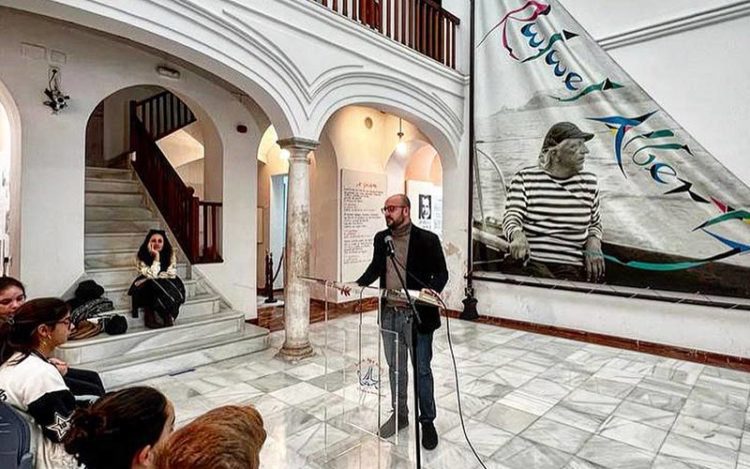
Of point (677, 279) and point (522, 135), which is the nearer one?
point (677, 279)

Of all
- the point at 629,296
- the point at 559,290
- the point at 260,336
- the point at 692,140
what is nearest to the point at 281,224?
the point at 260,336

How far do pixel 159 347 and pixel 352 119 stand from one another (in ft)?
15.5

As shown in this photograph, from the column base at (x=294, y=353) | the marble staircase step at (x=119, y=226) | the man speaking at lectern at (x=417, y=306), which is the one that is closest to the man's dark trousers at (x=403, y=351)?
the man speaking at lectern at (x=417, y=306)

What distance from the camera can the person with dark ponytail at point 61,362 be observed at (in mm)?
2242

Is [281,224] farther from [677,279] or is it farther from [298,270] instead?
[677,279]

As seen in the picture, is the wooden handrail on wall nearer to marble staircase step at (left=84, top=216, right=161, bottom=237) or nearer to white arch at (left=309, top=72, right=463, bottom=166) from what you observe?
white arch at (left=309, top=72, right=463, bottom=166)

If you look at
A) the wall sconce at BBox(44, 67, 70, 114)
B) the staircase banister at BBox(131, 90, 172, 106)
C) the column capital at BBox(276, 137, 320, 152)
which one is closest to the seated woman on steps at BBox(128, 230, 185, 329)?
the wall sconce at BBox(44, 67, 70, 114)

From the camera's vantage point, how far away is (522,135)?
18.4ft

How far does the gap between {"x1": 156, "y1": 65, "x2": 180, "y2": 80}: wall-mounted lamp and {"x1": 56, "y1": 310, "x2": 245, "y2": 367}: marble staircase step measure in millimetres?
2759

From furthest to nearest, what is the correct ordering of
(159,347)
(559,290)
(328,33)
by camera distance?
1. (559,290)
2. (328,33)
3. (159,347)

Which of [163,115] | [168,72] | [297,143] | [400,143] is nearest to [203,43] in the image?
[297,143]

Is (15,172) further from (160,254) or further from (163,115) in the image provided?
(163,115)

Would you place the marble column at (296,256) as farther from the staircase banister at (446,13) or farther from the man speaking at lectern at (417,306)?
the staircase banister at (446,13)

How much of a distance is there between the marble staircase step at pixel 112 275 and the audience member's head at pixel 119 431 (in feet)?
12.9
